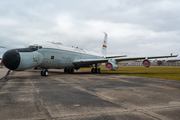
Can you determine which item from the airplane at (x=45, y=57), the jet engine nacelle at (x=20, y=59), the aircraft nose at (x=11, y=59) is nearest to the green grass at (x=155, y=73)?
the airplane at (x=45, y=57)

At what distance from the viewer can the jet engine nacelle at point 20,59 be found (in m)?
11.2

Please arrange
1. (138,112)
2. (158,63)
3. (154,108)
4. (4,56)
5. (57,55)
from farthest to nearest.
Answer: (158,63), (57,55), (4,56), (154,108), (138,112)

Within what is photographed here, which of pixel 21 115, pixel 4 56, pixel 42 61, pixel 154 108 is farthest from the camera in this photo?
pixel 42 61

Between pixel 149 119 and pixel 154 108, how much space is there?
0.96 meters

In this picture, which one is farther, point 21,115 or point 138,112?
point 138,112

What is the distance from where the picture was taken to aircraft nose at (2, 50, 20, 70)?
11.2 meters

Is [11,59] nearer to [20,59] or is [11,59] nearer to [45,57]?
[20,59]

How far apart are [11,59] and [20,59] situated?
2.18 feet

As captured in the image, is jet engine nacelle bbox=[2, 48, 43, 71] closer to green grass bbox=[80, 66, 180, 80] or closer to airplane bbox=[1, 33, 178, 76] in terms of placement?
airplane bbox=[1, 33, 178, 76]

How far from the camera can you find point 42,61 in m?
14.3

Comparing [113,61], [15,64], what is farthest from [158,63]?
[15,64]

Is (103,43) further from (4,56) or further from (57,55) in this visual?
(4,56)

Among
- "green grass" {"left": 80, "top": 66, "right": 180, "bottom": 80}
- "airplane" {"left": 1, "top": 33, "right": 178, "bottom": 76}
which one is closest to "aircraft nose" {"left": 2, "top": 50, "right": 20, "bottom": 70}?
"airplane" {"left": 1, "top": 33, "right": 178, "bottom": 76}

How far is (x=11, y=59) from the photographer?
11180 millimetres
